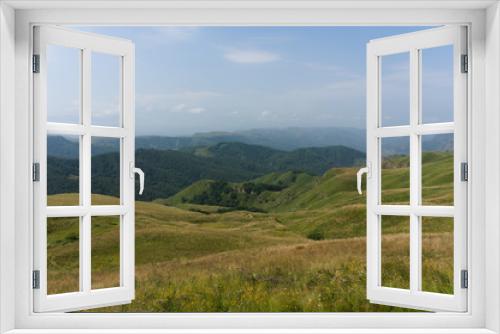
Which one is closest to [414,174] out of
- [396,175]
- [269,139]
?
[396,175]

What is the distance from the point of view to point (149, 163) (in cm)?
1038

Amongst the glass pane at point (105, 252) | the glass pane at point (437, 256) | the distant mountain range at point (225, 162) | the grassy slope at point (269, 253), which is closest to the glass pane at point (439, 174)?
the grassy slope at point (269, 253)

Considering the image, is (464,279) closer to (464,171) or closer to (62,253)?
(464,171)

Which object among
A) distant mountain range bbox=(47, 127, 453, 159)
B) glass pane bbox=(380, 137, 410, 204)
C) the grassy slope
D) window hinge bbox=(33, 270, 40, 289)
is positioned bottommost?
the grassy slope

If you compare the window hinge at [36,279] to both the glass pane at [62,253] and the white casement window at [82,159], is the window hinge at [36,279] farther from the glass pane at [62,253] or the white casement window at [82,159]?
the glass pane at [62,253]

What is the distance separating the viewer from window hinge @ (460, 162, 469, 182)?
2.33 meters

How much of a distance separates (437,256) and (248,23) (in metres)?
5.13

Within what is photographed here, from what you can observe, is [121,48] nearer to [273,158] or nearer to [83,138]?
[83,138]

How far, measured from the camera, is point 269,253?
941cm

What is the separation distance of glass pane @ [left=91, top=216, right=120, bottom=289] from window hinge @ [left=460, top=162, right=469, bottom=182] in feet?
21.4

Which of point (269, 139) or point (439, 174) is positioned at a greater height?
point (269, 139)

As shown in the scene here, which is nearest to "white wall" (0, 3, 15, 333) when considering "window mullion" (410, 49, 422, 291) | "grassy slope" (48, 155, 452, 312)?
"window mullion" (410, 49, 422, 291)

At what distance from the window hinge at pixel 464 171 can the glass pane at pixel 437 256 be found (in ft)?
11.2

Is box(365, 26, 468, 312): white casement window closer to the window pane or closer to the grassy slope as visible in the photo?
the grassy slope
